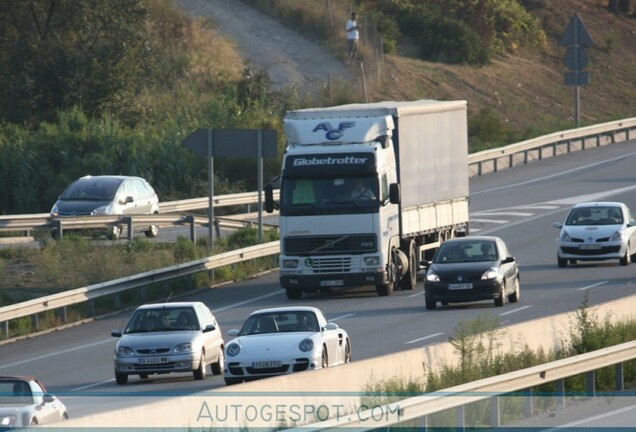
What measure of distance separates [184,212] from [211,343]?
20704mm

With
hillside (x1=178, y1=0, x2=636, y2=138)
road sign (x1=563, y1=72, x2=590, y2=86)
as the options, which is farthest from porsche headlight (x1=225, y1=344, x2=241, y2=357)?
hillside (x1=178, y1=0, x2=636, y2=138)

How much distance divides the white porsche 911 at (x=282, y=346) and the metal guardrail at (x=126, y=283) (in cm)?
719

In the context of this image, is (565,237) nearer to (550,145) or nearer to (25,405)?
(25,405)

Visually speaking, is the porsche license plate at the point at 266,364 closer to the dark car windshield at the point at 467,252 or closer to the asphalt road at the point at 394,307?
the asphalt road at the point at 394,307

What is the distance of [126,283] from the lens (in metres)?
30.9

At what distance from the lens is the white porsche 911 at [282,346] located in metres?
21.0

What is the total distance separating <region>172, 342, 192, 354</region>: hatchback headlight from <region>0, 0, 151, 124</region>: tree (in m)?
31.1

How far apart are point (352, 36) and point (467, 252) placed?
34087 mm

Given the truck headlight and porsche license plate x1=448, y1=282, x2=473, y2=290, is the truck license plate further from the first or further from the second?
porsche license plate x1=448, y1=282, x2=473, y2=290

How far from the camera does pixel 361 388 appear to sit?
1636 cm

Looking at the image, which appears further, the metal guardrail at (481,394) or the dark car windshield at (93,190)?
the dark car windshield at (93,190)

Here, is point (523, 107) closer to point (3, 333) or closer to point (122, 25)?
point (122, 25)

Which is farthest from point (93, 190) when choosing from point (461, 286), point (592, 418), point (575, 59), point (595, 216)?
point (592, 418)

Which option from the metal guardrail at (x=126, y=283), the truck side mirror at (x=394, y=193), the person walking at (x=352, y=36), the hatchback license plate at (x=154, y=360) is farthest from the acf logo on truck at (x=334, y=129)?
the person walking at (x=352, y=36)
